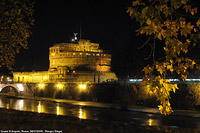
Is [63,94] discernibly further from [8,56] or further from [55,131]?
[55,131]

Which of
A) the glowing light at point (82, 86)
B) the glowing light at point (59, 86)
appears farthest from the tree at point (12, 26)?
the glowing light at point (59, 86)

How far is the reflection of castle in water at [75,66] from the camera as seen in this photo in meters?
45.3

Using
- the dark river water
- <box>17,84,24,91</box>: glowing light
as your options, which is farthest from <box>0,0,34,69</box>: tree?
<box>17,84,24,91</box>: glowing light

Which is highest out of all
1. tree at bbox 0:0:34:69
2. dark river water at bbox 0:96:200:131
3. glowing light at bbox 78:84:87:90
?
tree at bbox 0:0:34:69

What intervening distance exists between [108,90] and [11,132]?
2581 cm

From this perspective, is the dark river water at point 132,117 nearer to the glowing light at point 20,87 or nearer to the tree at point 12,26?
the tree at point 12,26

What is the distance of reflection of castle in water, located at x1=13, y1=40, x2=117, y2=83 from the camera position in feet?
149

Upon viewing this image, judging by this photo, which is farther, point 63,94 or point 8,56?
point 63,94

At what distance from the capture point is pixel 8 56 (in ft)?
41.7

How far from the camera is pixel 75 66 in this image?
5022cm

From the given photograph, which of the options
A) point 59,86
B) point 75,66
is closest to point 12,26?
point 59,86

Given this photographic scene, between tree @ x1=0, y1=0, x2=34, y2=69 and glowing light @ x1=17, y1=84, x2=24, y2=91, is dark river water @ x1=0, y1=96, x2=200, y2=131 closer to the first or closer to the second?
tree @ x1=0, y1=0, x2=34, y2=69

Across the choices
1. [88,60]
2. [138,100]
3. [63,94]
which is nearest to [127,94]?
[138,100]

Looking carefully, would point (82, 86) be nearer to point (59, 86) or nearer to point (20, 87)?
point (59, 86)
